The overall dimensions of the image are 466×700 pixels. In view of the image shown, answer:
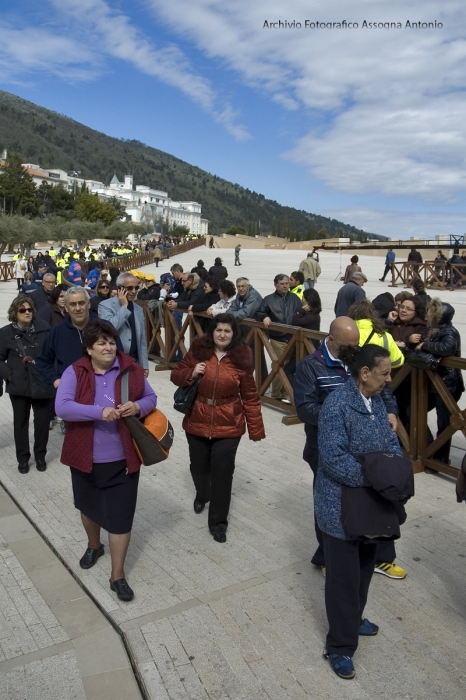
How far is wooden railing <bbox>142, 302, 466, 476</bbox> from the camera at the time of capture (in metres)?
5.50

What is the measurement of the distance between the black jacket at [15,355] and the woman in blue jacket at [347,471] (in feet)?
12.1

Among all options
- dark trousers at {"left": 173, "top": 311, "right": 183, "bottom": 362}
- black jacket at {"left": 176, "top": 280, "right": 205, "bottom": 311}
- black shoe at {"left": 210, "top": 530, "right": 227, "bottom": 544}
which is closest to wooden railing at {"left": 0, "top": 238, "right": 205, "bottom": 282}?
dark trousers at {"left": 173, "top": 311, "right": 183, "bottom": 362}

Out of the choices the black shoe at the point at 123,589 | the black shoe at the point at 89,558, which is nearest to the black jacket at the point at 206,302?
the black shoe at the point at 89,558

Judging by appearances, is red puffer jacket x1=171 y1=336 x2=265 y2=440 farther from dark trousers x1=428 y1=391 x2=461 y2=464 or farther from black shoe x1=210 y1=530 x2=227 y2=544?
dark trousers x1=428 y1=391 x2=461 y2=464

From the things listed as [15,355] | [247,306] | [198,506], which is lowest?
[198,506]

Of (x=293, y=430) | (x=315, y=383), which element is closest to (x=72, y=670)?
(x=315, y=383)

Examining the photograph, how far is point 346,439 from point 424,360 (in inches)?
113

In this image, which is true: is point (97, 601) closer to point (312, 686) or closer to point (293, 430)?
point (312, 686)

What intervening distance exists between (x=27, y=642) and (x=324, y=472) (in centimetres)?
182

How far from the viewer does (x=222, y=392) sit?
439cm

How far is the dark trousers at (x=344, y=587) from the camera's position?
292 cm

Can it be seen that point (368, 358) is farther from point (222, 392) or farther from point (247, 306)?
point (247, 306)

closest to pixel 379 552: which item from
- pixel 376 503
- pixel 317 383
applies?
pixel 317 383

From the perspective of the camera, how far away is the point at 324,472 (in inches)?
115
